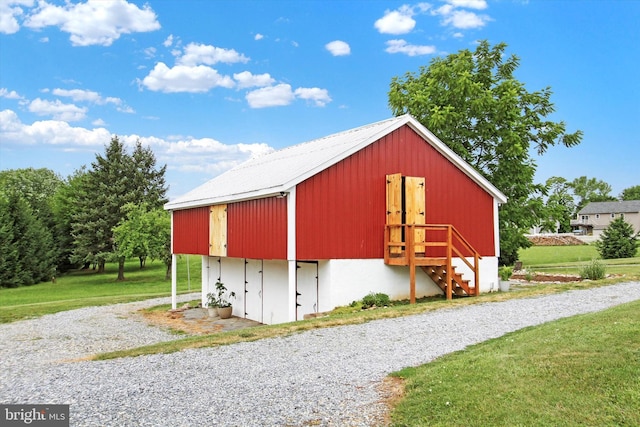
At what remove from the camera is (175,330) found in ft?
53.6

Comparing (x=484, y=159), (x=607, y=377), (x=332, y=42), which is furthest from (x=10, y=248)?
(x=607, y=377)

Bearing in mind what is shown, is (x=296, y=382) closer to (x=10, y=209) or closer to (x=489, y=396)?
(x=489, y=396)

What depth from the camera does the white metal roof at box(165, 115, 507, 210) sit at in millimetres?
14773

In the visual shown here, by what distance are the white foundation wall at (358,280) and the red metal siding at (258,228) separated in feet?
4.68

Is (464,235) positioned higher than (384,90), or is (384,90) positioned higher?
(384,90)

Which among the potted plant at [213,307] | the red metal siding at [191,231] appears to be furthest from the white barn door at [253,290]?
the red metal siding at [191,231]

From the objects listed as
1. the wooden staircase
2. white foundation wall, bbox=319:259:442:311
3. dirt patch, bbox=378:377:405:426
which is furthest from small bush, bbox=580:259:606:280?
dirt patch, bbox=378:377:405:426

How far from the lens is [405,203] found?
16.1 metres

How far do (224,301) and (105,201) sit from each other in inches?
1041

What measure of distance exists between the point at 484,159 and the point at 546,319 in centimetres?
1668

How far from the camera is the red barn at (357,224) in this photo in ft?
48.0

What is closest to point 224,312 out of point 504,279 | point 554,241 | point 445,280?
point 445,280

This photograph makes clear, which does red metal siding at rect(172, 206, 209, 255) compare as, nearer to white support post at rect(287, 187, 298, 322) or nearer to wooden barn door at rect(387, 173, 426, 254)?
white support post at rect(287, 187, 298, 322)

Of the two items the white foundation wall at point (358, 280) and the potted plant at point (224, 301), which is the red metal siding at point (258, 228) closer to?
the white foundation wall at point (358, 280)
